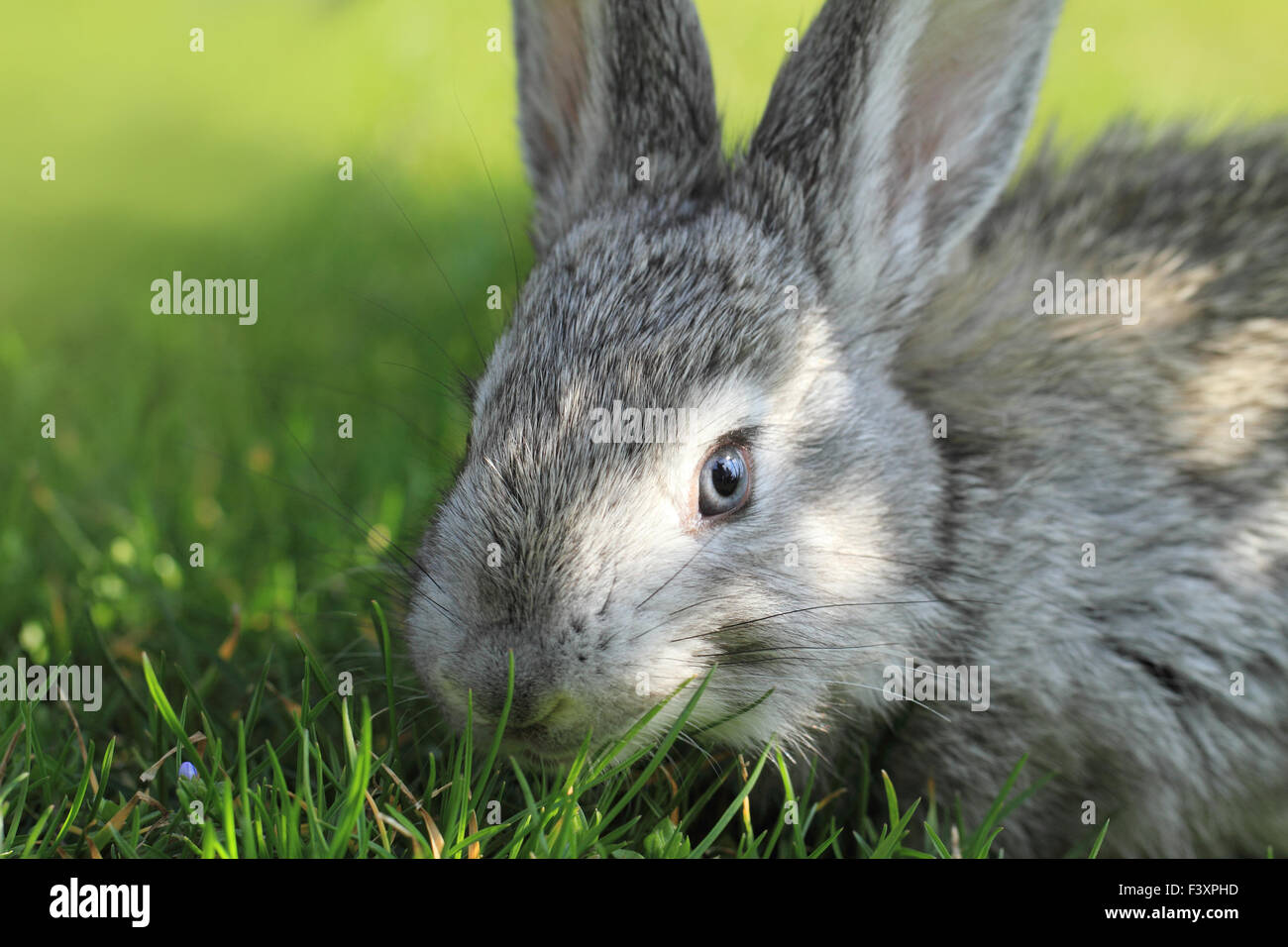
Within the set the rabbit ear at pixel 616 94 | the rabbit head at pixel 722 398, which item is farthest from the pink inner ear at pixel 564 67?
the rabbit head at pixel 722 398

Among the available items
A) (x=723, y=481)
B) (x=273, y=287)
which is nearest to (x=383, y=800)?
(x=723, y=481)

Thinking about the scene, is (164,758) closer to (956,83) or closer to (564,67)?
(564,67)

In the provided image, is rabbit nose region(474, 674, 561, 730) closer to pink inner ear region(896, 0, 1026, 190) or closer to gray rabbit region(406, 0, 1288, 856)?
gray rabbit region(406, 0, 1288, 856)

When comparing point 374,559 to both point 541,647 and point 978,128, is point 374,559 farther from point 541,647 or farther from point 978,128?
point 978,128

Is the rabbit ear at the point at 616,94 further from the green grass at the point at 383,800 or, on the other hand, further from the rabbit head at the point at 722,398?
the green grass at the point at 383,800

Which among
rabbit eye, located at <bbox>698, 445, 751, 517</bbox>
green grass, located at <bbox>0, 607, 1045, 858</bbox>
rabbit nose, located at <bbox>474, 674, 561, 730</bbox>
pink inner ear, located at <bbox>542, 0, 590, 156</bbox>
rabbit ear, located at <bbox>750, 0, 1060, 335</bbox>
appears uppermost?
pink inner ear, located at <bbox>542, 0, 590, 156</bbox>

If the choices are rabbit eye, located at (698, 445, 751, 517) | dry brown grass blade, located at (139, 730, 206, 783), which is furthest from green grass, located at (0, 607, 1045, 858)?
rabbit eye, located at (698, 445, 751, 517)
